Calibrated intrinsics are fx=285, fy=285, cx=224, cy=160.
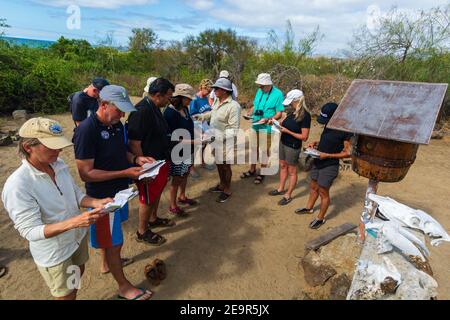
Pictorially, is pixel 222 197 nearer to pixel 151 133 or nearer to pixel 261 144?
pixel 261 144

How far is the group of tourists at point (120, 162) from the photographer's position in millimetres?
1786

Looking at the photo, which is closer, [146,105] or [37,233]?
[37,233]

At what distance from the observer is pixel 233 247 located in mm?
3707

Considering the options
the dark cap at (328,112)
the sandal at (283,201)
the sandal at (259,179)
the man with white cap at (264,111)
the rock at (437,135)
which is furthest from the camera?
the rock at (437,135)

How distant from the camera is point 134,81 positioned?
15.4 m

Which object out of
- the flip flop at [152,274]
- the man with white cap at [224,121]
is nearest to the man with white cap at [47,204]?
the flip flop at [152,274]

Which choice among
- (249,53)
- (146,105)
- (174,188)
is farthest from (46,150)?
(249,53)

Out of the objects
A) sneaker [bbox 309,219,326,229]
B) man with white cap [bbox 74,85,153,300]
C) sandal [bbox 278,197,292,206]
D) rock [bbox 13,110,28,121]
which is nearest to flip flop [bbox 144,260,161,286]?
man with white cap [bbox 74,85,153,300]

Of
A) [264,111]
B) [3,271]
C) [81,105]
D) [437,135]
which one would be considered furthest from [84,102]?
[437,135]

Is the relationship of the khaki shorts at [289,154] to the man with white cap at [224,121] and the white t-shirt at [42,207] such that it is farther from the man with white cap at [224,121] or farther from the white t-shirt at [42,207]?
the white t-shirt at [42,207]

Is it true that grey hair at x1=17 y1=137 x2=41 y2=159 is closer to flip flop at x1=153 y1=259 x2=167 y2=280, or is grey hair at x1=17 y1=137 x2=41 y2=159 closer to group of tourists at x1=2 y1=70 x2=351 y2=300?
group of tourists at x1=2 y1=70 x2=351 y2=300
